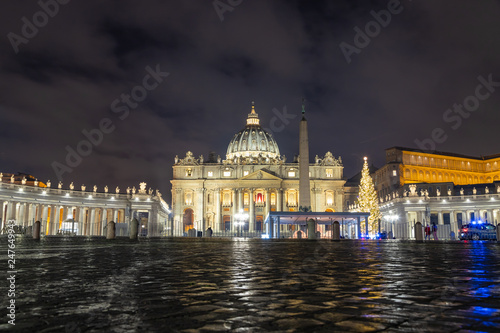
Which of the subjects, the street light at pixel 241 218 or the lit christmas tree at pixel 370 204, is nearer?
the lit christmas tree at pixel 370 204

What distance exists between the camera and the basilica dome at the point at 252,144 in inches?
5059

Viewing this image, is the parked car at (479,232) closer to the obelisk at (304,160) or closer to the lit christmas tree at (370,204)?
the obelisk at (304,160)

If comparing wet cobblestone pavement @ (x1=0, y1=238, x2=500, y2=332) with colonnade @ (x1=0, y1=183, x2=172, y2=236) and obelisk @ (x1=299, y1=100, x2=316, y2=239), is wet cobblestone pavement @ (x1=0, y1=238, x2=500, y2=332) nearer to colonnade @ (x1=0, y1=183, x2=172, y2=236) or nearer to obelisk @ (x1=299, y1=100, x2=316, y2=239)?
obelisk @ (x1=299, y1=100, x2=316, y2=239)

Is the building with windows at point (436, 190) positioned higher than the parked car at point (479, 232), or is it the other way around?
the building with windows at point (436, 190)

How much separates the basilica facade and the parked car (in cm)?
5800

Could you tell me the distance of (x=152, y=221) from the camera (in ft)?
274

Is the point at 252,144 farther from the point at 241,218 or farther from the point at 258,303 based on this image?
the point at 258,303

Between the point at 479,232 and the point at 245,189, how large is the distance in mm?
64781

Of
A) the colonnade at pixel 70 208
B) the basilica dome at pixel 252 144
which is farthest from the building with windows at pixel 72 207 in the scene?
the basilica dome at pixel 252 144

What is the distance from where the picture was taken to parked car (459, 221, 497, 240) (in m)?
41.8

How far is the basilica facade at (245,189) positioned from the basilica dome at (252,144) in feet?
67.4

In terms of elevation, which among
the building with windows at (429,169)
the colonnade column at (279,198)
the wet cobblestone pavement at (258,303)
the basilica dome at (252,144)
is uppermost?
the basilica dome at (252,144)

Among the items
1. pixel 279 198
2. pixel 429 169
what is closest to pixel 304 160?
pixel 279 198

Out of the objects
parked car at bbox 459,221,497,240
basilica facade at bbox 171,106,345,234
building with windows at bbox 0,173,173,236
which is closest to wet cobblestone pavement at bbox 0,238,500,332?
parked car at bbox 459,221,497,240
